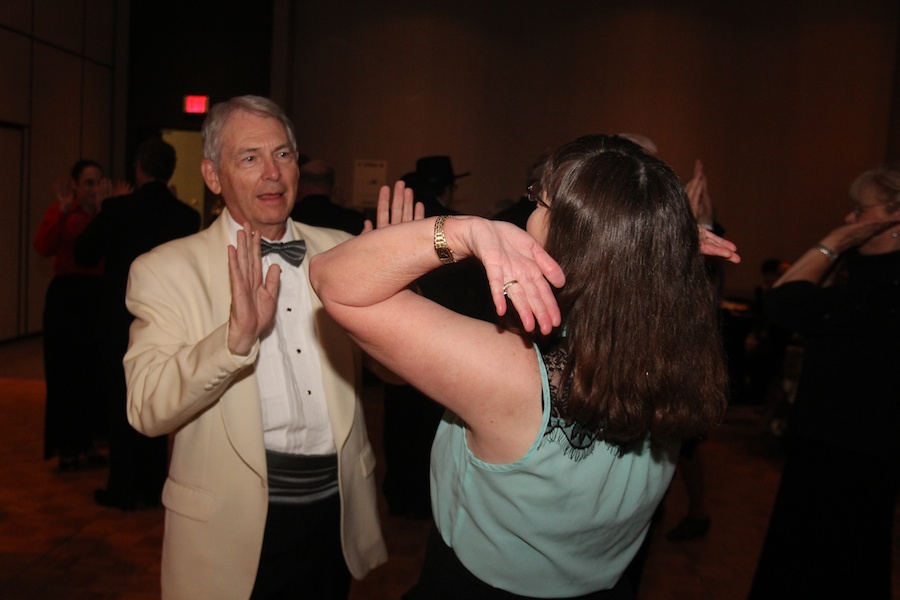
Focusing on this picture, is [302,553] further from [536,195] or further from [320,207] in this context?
[320,207]

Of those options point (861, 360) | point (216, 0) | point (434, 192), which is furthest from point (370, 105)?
point (861, 360)

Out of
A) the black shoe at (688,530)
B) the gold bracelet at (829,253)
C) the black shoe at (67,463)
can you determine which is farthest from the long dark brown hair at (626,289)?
the black shoe at (67,463)

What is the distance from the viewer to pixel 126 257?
13.2ft

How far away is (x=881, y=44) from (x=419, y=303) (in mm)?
9509

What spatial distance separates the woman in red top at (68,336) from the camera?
15.0 feet

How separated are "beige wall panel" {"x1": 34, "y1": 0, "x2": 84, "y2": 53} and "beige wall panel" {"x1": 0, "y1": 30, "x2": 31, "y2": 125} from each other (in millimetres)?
350

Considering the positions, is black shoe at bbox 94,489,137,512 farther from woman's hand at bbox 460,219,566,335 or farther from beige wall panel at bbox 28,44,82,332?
beige wall panel at bbox 28,44,82,332

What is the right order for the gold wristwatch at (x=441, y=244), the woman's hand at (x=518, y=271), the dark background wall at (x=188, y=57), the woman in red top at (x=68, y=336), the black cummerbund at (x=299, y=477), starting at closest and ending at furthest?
the woman's hand at (x=518, y=271), the gold wristwatch at (x=441, y=244), the black cummerbund at (x=299, y=477), the woman in red top at (x=68, y=336), the dark background wall at (x=188, y=57)

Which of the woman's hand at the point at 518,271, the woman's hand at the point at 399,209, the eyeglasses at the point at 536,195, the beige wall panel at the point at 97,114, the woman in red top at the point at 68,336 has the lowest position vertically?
the woman in red top at the point at 68,336

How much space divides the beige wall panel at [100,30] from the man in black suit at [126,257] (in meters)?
6.07

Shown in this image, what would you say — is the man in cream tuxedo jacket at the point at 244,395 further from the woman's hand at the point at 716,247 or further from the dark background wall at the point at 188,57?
the dark background wall at the point at 188,57

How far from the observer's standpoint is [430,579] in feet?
4.80

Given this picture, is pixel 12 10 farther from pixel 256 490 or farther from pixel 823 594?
pixel 823 594

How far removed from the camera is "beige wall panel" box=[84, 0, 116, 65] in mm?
9133
